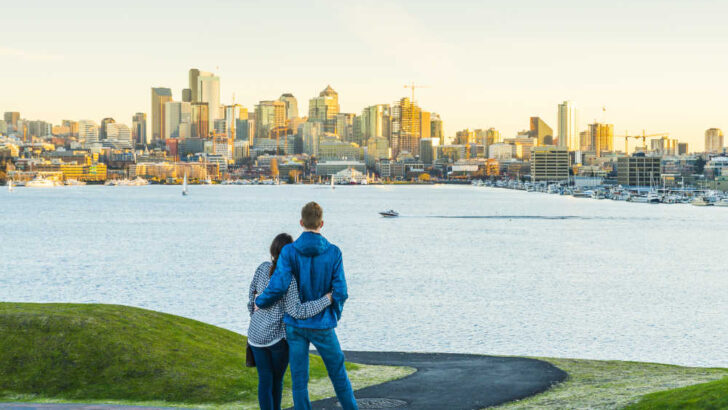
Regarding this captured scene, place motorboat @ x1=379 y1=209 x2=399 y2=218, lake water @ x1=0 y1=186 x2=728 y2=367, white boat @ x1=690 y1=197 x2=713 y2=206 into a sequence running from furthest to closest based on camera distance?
white boat @ x1=690 y1=197 x2=713 y2=206 < motorboat @ x1=379 y1=209 x2=399 y2=218 < lake water @ x1=0 y1=186 x2=728 y2=367

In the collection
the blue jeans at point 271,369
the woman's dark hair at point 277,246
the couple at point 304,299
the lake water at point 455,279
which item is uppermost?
the woman's dark hair at point 277,246

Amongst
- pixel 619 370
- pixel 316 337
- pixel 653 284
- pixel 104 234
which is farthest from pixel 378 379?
pixel 104 234

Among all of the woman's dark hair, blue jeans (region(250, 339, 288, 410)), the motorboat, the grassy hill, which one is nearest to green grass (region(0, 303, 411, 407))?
the grassy hill

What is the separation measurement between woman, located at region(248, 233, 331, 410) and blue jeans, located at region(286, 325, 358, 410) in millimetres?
235

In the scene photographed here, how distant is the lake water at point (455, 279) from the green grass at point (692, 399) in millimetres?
18471

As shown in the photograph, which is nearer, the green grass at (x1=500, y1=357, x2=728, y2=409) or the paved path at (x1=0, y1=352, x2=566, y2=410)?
the green grass at (x1=500, y1=357, x2=728, y2=409)

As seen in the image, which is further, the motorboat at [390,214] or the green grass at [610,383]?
the motorboat at [390,214]

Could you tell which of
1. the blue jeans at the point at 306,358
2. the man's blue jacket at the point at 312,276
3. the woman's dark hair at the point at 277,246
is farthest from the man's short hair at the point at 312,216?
the blue jeans at the point at 306,358

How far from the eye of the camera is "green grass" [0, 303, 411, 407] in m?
13.8

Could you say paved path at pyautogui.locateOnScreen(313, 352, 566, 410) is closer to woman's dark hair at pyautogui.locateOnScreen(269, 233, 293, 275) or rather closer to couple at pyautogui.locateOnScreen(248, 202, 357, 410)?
couple at pyautogui.locateOnScreen(248, 202, 357, 410)

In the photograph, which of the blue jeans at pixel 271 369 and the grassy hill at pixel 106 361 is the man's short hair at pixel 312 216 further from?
the grassy hill at pixel 106 361

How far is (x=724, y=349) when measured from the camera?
32031 mm

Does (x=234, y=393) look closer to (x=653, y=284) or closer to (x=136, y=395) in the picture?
(x=136, y=395)

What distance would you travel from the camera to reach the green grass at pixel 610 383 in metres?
13.4
